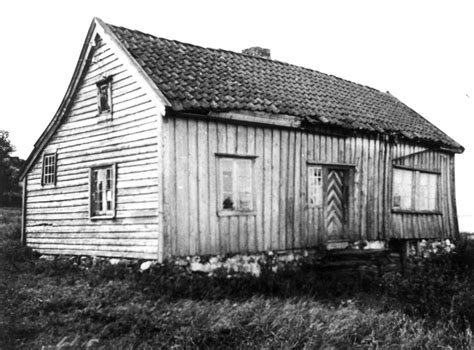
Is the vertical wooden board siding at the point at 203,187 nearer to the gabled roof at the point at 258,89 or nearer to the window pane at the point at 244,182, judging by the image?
the gabled roof at the point at 258,89

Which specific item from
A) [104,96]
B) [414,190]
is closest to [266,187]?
[104,96]

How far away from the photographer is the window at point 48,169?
15664 mm

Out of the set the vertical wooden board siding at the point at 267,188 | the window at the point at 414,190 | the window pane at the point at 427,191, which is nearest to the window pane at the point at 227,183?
the vertical wooden board siding at the point at 267,188

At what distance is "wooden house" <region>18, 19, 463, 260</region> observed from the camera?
11.6 m

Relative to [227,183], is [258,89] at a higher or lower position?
higher

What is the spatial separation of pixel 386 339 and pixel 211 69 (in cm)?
859

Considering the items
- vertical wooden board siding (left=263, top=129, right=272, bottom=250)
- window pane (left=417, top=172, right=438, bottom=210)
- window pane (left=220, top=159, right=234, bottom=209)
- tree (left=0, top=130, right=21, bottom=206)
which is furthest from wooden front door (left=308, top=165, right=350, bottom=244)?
tree (left=0, top=130, right=21, bottom=206)

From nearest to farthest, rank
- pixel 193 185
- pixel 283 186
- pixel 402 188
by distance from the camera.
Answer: pixel 193 185 < pixel 283 186 < pixel 402 188

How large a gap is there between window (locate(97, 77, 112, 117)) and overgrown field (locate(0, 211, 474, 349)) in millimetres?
4108

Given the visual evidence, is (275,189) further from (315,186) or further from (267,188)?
(315,186)

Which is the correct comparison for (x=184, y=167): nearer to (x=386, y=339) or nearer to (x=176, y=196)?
(x=176, y=196)

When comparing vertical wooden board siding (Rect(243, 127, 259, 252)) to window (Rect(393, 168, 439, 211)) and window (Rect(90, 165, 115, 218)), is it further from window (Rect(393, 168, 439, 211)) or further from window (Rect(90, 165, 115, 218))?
window (Rect(393, 168, 439, 211))

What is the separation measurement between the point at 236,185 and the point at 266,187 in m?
0.89

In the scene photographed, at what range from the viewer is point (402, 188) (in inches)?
659
